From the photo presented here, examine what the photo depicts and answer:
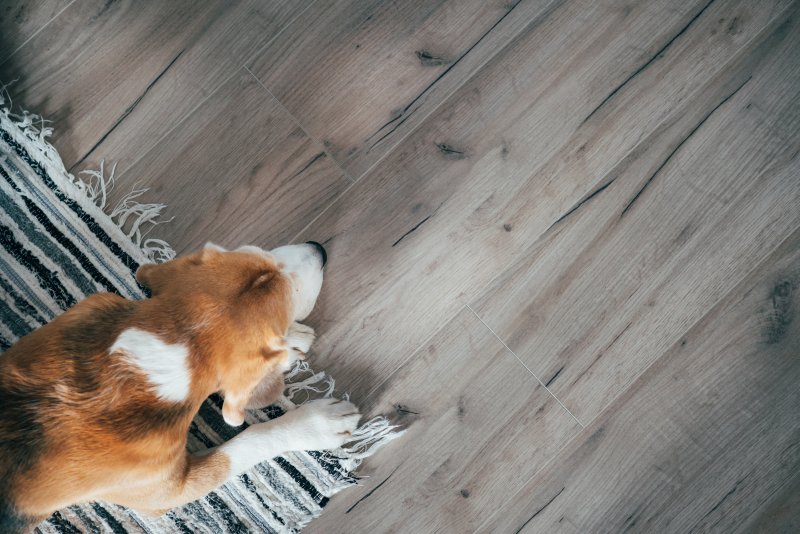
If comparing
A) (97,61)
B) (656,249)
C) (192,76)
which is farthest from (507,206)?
(97,61)

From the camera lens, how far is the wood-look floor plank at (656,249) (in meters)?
1.75

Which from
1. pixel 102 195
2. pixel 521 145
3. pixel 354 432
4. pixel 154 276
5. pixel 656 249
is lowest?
pixel 656 249

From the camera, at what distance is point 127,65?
176 cm

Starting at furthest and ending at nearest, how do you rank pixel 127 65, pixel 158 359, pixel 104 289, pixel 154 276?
pixel 127 65 < pixel 104 289 < pixel 154 276 < pixel 158 359

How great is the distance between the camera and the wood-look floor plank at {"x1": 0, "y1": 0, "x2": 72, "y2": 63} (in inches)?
69.6

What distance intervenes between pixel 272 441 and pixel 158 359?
0.53 meters

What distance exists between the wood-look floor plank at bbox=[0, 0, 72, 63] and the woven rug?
188 millimetres

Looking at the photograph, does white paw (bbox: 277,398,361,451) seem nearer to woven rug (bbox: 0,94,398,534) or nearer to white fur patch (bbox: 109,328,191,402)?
woven rug (bbox: 0,94,398,534)

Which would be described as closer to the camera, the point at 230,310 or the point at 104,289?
the point at 230,310

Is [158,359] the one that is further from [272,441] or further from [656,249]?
[656,249]

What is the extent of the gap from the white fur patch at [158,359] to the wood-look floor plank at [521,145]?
660 millimetres

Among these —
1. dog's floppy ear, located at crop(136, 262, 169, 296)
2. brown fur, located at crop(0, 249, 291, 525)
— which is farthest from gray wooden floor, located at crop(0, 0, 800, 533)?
brown fur, located at crop(0, 249, 291, 525)

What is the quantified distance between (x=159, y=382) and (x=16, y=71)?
4.06ft

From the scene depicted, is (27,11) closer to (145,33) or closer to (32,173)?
(145,33)
